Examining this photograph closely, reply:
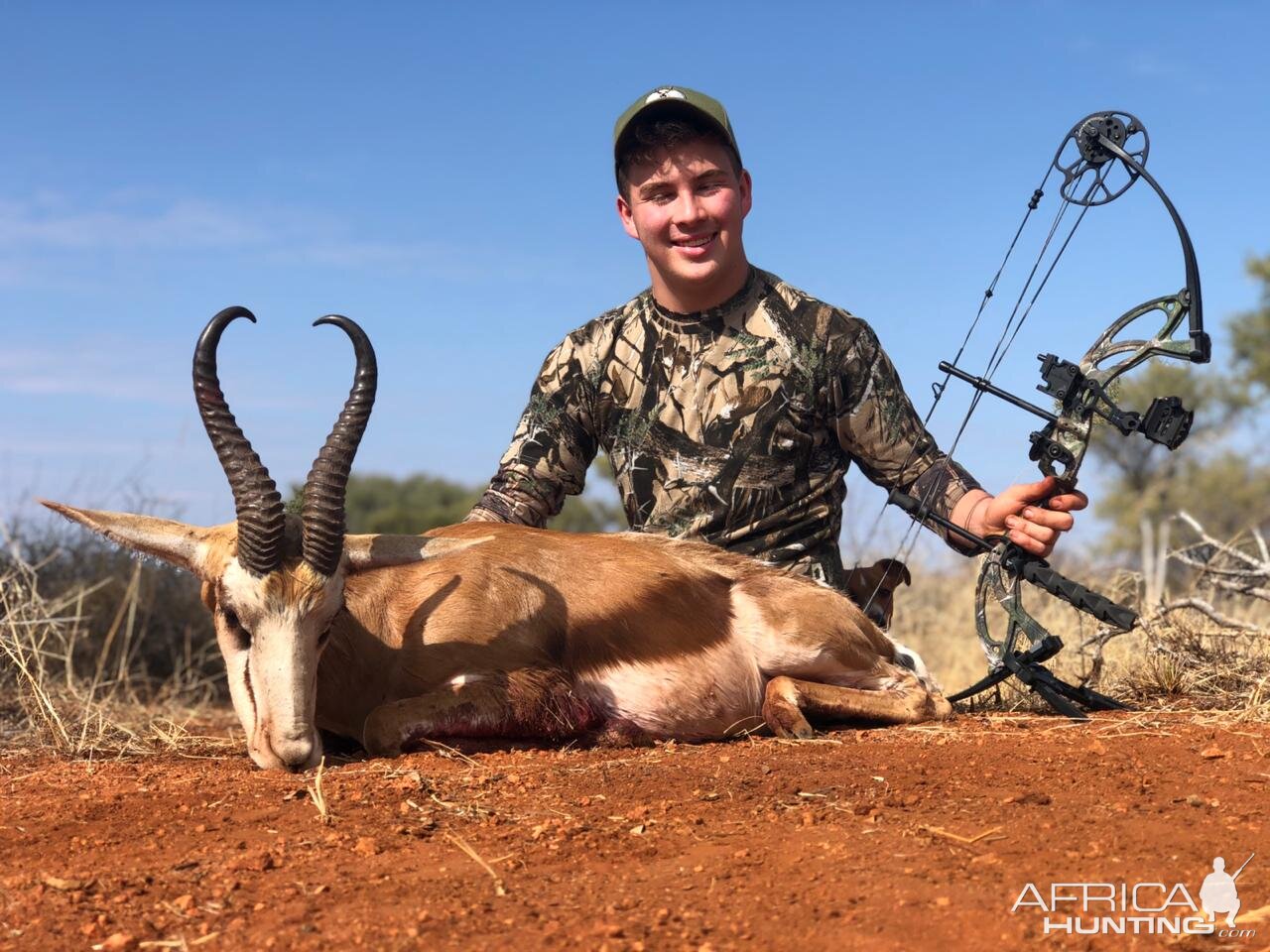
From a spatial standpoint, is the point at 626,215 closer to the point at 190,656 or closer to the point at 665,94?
the point at 665,94

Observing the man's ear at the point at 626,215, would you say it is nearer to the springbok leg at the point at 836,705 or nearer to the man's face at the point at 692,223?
the man's face at the point at 692,223

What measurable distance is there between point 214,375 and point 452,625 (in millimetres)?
1370

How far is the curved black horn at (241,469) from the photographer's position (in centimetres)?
480

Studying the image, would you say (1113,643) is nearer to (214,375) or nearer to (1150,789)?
(1150,789)

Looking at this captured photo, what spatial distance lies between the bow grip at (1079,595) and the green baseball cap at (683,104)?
2.69m

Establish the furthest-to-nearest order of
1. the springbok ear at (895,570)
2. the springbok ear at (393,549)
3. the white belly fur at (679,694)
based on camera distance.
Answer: the springbok ear at (895,570) < the white belly fur at (679,694) < the springbok ear at (393,549)

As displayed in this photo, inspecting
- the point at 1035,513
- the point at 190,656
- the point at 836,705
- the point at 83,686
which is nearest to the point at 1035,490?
the point at 1035,513

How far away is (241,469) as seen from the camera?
4.92 m

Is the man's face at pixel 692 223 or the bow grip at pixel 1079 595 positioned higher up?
the man's face at pixel 692 223

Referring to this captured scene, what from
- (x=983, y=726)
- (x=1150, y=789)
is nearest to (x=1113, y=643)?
(x=983, y=726)

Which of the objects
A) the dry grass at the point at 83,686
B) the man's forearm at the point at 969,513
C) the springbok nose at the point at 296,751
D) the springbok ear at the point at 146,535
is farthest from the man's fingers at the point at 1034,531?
the dry grass at the point at 83,686

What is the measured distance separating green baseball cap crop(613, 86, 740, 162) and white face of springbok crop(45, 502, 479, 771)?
9.47ft

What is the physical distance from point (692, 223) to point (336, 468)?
2.52 meters

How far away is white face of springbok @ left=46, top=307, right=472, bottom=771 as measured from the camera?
4742mm
